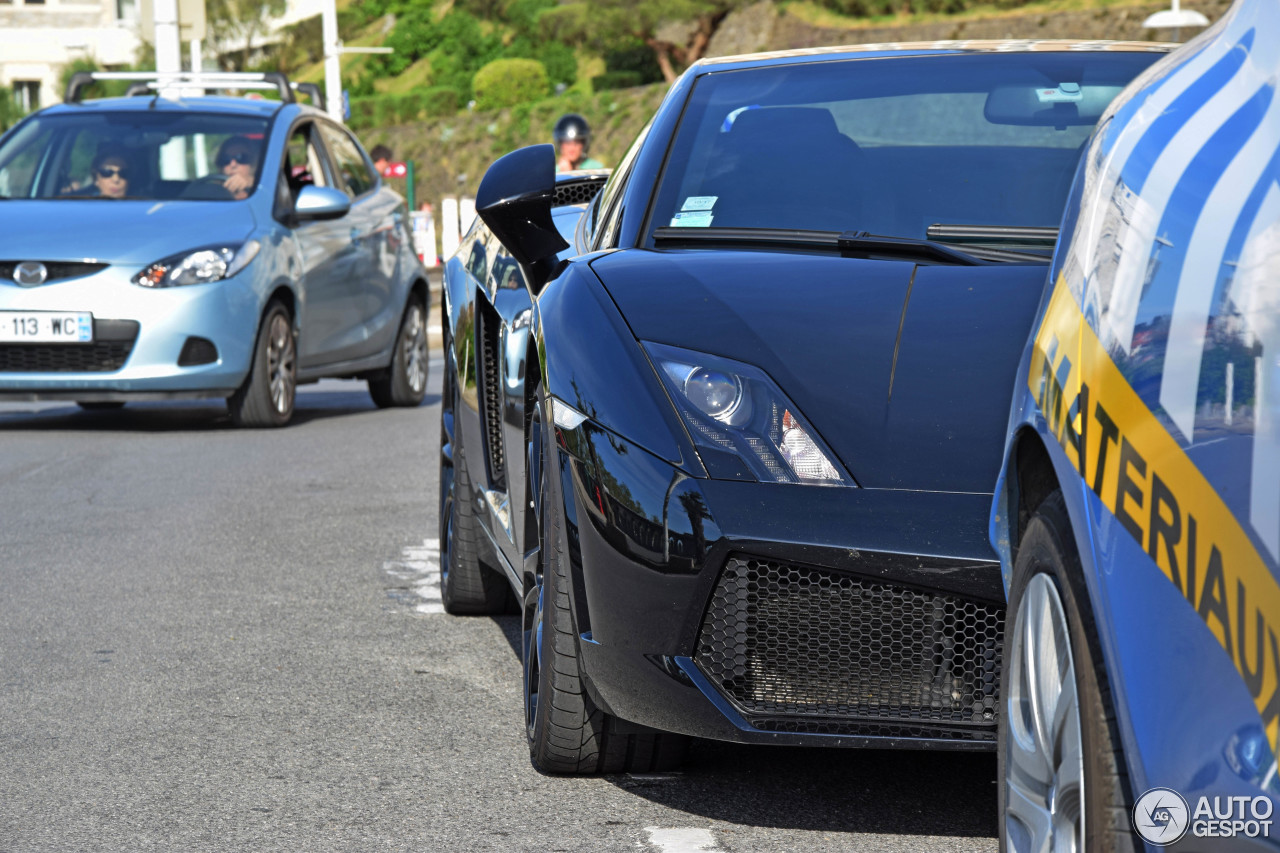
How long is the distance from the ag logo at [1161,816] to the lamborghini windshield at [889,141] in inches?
83.7

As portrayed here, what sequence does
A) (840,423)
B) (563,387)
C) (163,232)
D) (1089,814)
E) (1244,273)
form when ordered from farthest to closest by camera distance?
(163,232)
(563,387)
(840,423)
(1089,814)
(1244,273)

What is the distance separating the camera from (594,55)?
103 metres

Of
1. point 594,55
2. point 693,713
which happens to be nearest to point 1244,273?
point 693,713

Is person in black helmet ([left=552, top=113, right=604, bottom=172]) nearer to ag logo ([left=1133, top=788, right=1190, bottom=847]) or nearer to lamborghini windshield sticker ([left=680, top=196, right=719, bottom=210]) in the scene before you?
lamborghini windshield sticker ([left=680, top=196, right=719, bottom=210])

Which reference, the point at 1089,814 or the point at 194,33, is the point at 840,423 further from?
the point at 194,33

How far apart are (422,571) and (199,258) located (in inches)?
156

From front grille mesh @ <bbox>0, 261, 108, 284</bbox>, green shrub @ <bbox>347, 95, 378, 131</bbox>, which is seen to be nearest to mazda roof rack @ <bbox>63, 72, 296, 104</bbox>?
front grille mesh @ <bbox>0, 261, 108, 284</bbox>

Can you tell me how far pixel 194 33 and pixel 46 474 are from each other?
427 inches

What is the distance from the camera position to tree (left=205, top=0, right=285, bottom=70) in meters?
97.4

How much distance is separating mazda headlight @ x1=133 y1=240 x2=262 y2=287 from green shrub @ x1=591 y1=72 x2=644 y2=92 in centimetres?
8783

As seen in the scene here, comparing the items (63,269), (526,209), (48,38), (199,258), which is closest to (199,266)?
(199,258)

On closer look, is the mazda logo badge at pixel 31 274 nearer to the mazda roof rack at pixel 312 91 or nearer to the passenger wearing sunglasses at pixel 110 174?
the passenger wearing sunglasses at pixel 110 174

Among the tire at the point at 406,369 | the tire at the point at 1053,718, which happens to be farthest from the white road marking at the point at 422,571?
the tire at the point at 406,369

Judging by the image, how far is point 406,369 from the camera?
11664 millimetres
